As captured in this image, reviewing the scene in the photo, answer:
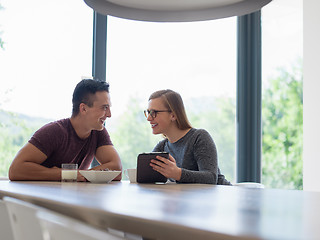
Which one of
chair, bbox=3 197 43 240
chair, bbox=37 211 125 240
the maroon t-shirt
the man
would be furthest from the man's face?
chair, bbox=37 211 125 240

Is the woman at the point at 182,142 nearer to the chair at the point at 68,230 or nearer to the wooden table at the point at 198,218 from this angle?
the wooden table at the point at 198,218

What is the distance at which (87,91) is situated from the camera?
2943 millimetres

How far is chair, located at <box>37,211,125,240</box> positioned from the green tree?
439 centimetres

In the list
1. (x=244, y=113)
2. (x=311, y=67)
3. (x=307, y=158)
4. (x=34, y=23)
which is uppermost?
(x=34, y=23)

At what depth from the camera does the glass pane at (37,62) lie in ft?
12.2

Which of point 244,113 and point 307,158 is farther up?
point 244,113

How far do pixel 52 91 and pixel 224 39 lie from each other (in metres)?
1.94

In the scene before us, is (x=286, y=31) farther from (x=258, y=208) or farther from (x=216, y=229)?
(x=216, y=229)

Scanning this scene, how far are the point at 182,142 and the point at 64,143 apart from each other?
2.37ft

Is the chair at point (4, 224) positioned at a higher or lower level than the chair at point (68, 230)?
lower

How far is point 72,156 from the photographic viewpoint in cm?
276

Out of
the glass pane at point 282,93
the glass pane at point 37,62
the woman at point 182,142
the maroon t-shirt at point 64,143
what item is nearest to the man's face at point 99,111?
the maroon t-shirt at point 64,143

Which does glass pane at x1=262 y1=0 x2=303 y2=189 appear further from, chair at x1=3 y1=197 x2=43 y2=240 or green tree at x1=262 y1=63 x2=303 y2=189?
chair at x1=3 y1=197 x2=43 y2=240

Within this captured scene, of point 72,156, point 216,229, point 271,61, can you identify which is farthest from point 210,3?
point 271,61
